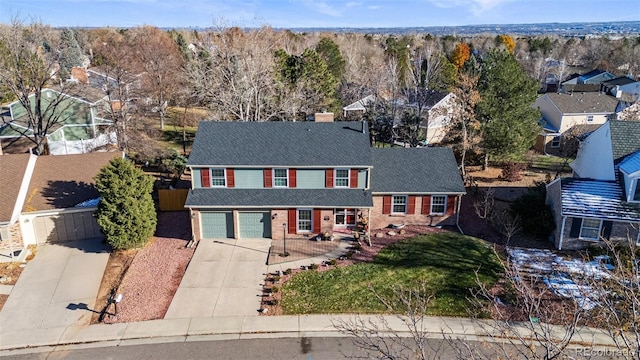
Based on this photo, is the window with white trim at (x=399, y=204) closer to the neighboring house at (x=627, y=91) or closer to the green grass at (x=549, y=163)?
the green grass at (x=549, y=163)

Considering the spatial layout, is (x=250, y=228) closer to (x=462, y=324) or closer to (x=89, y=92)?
(x=462, y=324)

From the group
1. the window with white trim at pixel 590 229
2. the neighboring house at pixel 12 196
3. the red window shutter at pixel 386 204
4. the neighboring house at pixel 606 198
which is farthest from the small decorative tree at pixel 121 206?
the window with white trim at pixel 590 229

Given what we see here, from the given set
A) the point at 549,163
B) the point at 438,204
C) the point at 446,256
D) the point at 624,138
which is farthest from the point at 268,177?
the point at 549,163

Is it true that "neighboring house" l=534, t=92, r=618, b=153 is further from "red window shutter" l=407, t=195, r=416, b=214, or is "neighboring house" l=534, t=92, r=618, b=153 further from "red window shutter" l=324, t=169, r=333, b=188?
"red window shutter" l=324, t=169, r=333, b=188

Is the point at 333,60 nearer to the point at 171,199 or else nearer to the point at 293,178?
the point at 171,199

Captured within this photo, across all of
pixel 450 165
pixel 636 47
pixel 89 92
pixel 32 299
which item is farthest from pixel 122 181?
pixel 636 47
